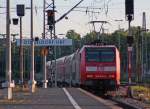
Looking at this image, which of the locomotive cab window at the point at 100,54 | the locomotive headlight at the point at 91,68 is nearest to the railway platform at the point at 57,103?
the locomotive headlight at the point at 91,68

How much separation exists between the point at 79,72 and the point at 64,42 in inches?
549

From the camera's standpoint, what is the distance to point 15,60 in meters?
125

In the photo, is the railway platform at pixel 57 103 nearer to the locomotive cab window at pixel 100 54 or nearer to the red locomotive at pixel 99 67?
the red locomotive at pixel 99 67

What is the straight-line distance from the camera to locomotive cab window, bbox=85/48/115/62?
44344 millimetres

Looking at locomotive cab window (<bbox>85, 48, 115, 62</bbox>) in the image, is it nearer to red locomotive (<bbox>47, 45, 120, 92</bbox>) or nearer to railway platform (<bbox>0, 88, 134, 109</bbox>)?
red locomotive (<bbox>47, 45, 120, 92</bbox>)

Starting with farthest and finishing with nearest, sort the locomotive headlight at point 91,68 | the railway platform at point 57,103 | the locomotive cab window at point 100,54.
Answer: the locomotive cab window at point 100,54 < the locomotive headlight at point 91,68 < the railway platform at point 57,103

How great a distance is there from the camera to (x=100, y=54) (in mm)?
44562

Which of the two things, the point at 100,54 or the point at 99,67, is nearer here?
the point at 99,67

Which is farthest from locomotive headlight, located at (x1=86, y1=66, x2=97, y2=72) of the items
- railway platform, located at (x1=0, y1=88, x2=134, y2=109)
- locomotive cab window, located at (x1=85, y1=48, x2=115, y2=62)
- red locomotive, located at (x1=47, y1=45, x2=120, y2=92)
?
railway platform, located at (x1=0, y1=88, x2=134, y2=109)

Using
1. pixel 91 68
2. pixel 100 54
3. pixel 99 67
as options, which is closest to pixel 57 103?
pixel 91 68

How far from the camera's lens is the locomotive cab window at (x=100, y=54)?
145 feet

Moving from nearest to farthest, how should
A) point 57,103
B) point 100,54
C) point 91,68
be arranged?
point 57,103 → point 91,68 → point 100,54

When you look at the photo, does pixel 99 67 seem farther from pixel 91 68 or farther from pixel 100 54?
pixel 100 54

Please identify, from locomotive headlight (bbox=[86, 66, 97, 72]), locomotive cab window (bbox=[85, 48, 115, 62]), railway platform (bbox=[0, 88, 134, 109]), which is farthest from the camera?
locomotive cab window (bbox=[85, 48, 115, 62])
